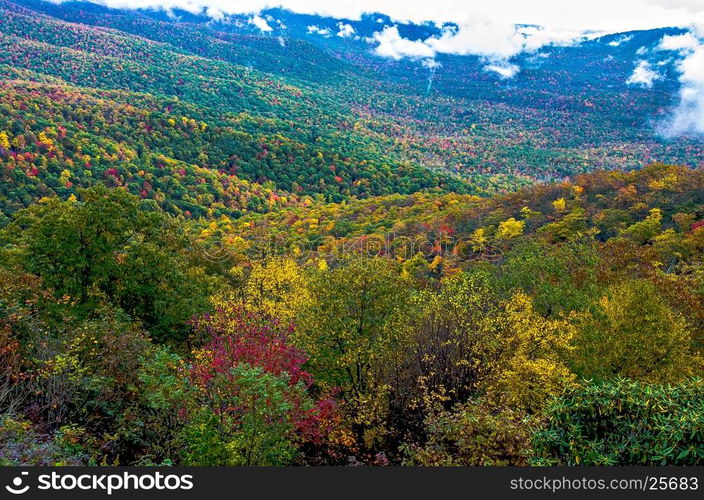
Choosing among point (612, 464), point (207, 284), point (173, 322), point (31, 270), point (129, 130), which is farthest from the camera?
point (129, 130)

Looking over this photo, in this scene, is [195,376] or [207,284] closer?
[195,376]

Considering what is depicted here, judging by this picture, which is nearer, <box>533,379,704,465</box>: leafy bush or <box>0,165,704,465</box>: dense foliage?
<box>533,379,704,465</box>: leafy bush

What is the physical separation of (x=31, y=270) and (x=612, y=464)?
2935 cm

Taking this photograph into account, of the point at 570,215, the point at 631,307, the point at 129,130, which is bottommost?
the point at 129,130

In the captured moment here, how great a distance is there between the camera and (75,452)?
1526 centimetres

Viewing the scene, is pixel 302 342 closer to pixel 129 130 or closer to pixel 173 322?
pixel 173 322

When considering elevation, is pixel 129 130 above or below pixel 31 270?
below

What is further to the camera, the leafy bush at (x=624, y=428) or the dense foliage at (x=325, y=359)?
the dense foliage at (x=325, y=359)

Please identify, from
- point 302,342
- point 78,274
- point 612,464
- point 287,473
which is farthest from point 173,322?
point 612,464

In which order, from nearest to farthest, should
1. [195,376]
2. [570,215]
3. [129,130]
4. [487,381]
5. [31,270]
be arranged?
[195,376]
[487,381]
[31,270]
[570,215]
[129,130]

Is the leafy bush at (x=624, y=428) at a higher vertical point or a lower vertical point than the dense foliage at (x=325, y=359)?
higher

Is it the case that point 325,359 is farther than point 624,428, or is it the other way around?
point 325,359

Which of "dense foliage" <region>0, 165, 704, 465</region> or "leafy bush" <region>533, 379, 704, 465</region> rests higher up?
"leafy bush" <region>533, 379, 704, 465</region>

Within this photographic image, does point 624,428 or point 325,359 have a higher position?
point 624,428
